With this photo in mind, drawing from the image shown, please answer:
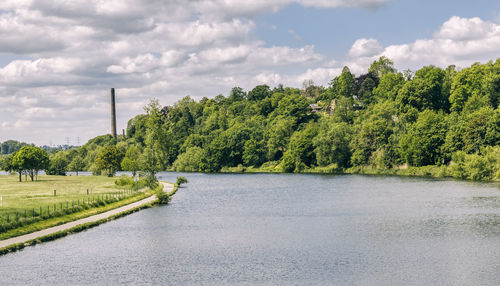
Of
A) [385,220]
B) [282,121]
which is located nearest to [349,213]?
[385,220]

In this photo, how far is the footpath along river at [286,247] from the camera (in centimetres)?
3556

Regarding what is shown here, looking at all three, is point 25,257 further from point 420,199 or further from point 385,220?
point 420,199

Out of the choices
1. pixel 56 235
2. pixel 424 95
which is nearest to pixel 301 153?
pixel 424 95

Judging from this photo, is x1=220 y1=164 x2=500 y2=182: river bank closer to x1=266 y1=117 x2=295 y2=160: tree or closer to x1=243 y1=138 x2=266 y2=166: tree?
x1=243 y1=138 x2=266 y2=166: tree

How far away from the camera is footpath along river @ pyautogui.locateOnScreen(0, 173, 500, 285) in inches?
1400

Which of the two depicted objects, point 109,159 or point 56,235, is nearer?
point 56,235

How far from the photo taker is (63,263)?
4025cm

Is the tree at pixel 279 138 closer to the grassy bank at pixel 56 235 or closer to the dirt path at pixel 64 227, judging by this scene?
the dirt path at pixel 64 227

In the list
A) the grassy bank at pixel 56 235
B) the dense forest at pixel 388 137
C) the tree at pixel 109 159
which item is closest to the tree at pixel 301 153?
the dense forest at pixel 388 137

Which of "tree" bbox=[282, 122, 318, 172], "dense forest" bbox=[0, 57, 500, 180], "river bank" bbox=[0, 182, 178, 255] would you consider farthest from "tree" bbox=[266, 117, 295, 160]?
"river bank" bbox=[0, 182, 178, 255]

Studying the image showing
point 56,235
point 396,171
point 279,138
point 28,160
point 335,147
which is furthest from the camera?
point 279,138

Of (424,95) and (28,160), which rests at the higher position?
(424,95)

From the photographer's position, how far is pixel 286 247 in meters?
44.9

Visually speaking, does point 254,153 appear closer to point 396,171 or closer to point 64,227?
point 396,171
